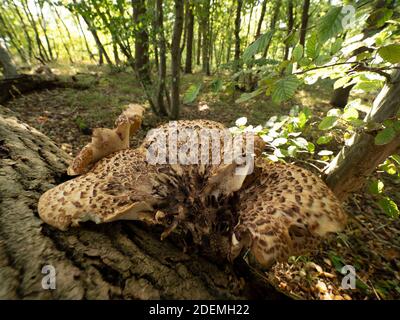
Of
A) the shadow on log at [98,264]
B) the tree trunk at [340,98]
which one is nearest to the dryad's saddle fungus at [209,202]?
the shadow on log at [98,264]

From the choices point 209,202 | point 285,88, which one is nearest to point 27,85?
point 209,202

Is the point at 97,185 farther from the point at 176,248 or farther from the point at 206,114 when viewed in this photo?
the point at 206,114

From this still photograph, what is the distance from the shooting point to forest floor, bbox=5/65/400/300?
2.92 meters

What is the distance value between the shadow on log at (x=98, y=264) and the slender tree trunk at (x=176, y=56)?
5.17 m

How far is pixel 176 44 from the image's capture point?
6305 millimetres

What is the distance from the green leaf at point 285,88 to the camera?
138 centimetres

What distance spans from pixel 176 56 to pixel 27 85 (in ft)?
18.0

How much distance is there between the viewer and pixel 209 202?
185 cm

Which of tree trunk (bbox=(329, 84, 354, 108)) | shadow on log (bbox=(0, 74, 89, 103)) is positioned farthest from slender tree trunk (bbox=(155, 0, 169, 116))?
tree trunk (bbox=(329, 84, 354, 108))

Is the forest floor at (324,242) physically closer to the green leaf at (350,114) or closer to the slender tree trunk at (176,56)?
the slender tree trunk at (176,56)

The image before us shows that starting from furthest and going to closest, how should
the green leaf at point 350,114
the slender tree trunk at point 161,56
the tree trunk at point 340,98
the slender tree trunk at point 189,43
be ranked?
the slender tree trunk at point 189,43 < the tree trunk at point 340,98 < the slender tree trunk at point 161,56 < the green leaf at point 350,114
